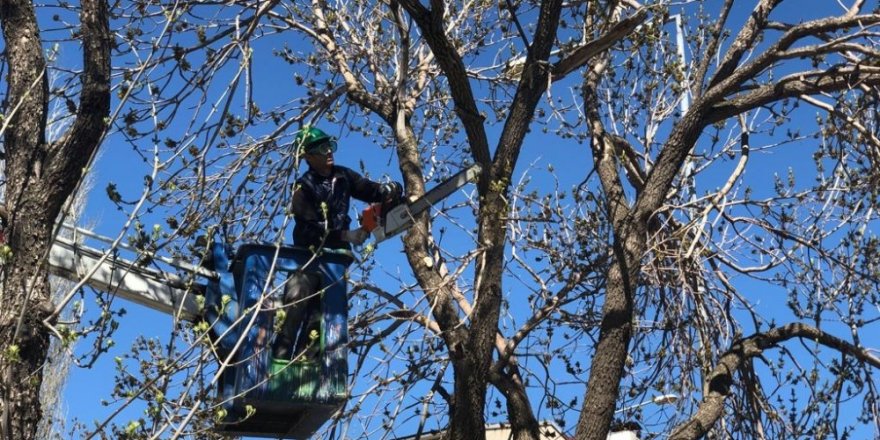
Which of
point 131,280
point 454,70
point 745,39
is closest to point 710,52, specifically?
point 745,39

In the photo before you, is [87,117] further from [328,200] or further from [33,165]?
[328,200]

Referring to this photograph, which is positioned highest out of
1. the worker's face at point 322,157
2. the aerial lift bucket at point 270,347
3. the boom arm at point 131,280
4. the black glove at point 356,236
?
the worker's face at point 322,157

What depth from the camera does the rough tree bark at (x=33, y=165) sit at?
210 inches

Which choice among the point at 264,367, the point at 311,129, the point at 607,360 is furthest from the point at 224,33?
the point at 607,360

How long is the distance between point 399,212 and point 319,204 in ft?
1.69

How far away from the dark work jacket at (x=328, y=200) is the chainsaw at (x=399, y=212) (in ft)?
0.66

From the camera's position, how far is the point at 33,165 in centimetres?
582

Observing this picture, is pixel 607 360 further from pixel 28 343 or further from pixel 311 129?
pixel 28 343

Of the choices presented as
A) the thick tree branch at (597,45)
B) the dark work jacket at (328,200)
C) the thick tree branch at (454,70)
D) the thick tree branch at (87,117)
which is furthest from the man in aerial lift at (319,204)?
the thick tree branch at (87,117)

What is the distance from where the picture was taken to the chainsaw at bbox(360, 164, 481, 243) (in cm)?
735

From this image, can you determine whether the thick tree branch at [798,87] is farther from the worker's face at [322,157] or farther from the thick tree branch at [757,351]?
the worker's face at [322,157]

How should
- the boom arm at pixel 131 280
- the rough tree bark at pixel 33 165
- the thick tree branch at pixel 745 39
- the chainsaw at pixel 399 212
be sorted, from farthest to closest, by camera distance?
the thick tree branch at pixel 745 39 < the boom arm at pixel 131 280 < the chainsaw at pixel 399 212 < the rough tree bark at pixel 33 165

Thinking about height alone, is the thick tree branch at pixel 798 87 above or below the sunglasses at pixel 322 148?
above

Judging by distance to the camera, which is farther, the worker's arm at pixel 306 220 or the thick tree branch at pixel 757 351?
the thick tree branch at pixel 757 351
